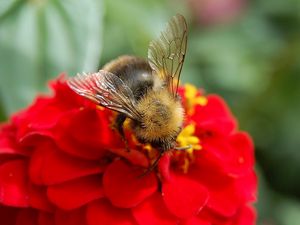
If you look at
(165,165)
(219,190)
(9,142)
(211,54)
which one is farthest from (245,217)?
(211,54)

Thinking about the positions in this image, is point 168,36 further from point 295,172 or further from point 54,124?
point 295,172

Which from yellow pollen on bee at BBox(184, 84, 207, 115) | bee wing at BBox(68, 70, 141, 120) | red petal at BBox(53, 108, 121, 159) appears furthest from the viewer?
yellow pollen on bee at BBox(184, 84, 207, 115)

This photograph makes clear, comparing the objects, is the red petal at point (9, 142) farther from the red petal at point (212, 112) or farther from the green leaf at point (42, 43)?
the red petal at point (212, 112)

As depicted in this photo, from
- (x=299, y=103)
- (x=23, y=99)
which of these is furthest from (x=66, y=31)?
(x=299, y=103)

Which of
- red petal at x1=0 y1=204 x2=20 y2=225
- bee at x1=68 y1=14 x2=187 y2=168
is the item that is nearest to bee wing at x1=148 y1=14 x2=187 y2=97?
bee at x1=68 y1=14 x2=187 y2=168

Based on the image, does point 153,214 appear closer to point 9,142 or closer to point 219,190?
point 219,190

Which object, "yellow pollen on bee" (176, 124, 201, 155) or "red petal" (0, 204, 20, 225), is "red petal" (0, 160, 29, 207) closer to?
"red petal" (0, 204, 20, 225)
